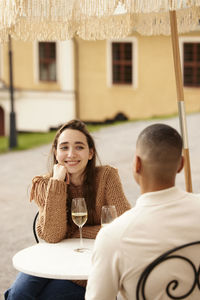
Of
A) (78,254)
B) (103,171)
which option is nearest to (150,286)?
(78,254)

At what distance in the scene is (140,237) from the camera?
2283 mm

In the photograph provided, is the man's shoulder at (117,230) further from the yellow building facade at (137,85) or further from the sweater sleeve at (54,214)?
the yellow building facade at (137,85)

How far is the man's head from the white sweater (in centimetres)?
6

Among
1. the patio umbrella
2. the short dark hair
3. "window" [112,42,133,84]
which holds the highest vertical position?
"window" [112,42,133,84]

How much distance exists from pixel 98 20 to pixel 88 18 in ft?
0.72

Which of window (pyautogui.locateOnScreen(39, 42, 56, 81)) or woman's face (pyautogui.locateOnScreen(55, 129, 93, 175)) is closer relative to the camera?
woman's face (pyautogui.locateOnScreen(55, 129, 93, 175))

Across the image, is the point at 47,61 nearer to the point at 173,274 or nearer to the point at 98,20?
the point at 98,20

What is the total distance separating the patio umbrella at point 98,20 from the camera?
10.3 feet

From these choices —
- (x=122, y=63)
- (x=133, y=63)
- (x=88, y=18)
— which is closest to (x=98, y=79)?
(x=122, y=63)

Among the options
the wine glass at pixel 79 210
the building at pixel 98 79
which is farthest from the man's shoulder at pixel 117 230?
the building at pixel 98 79

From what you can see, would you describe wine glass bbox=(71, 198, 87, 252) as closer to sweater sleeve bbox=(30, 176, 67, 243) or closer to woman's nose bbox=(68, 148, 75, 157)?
sweater sleeve bbox=(30, 176, 67, 243)

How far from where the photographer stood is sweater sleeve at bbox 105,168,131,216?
3795 mm

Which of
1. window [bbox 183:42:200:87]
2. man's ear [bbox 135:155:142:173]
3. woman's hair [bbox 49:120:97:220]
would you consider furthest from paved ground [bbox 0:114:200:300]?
window [bbox 183:42:200:87]

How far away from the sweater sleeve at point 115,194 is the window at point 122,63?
70.9 ft
